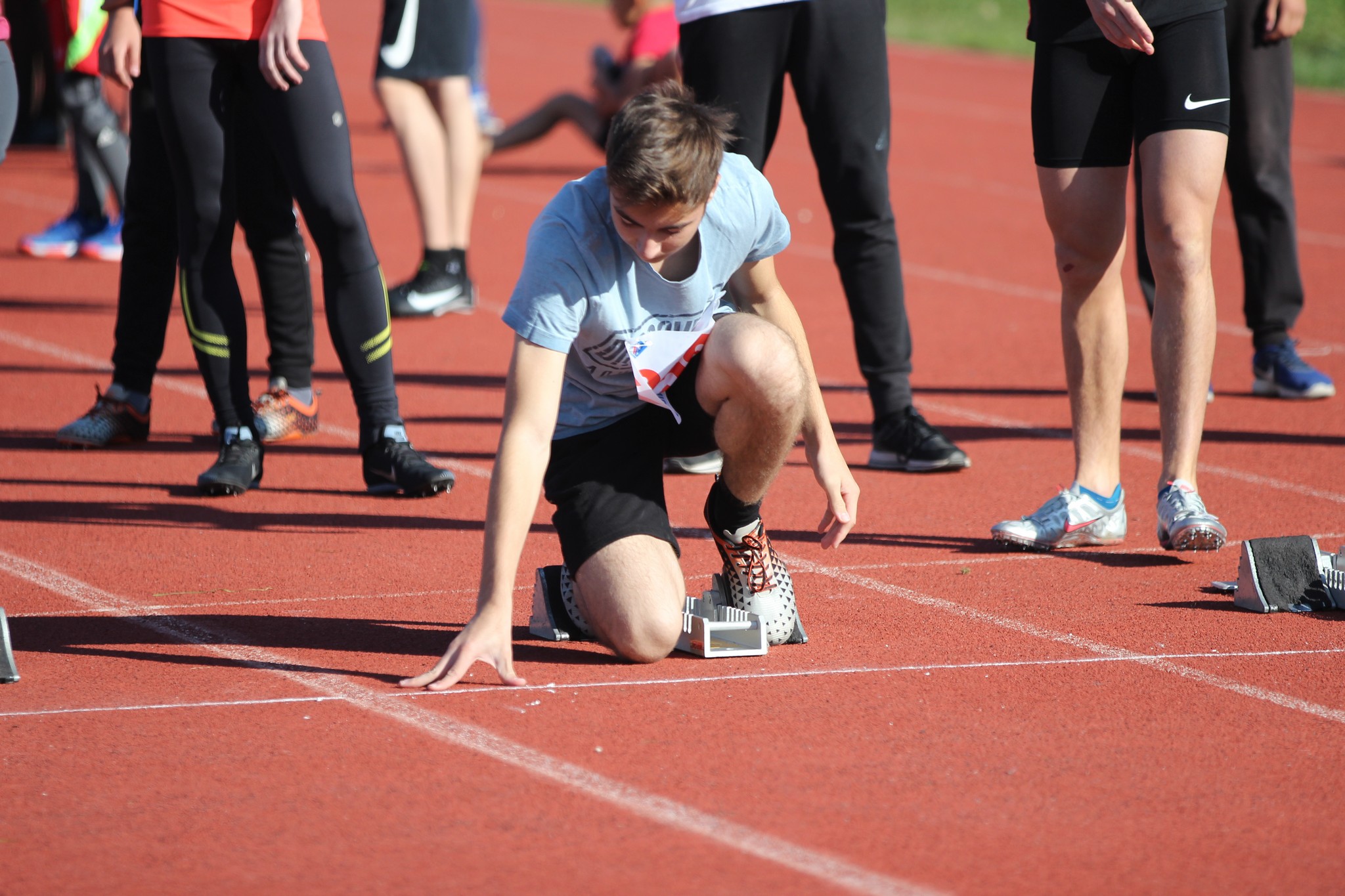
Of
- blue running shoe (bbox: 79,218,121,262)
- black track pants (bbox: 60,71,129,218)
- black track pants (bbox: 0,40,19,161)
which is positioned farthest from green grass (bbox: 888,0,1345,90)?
black track pants (bbox: 0,40,19,161)

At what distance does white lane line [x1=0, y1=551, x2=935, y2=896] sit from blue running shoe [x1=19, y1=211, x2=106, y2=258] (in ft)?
20.1

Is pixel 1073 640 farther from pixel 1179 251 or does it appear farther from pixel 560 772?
pixel 560 772

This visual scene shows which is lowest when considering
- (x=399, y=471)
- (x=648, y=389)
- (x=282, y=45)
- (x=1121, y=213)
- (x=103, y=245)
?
(x=399, y=471)

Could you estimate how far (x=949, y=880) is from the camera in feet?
8.74

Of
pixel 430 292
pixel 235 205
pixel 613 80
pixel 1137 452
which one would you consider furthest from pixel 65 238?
pixel 1137 452

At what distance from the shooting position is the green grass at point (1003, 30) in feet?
66.9

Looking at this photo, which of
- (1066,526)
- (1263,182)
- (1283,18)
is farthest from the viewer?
(1263,182)

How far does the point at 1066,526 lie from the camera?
4.66 m

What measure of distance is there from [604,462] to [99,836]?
151 cm

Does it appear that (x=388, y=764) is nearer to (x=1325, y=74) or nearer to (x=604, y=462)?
(x=604, y=462)

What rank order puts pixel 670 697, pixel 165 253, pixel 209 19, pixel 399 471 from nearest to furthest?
1. pixel 670 697
2. pixel 209 19
3. pixel 399 471
4. pixel 165 253

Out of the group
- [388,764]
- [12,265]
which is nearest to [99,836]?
[388,764]

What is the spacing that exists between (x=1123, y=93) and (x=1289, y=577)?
1.41 metres

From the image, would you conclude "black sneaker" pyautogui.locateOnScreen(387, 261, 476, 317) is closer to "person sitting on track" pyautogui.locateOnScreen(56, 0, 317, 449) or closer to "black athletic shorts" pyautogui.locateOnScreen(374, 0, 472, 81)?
"black athletic shorts" pyautogui.locateOnScreen(374, 0, 472, 81)
